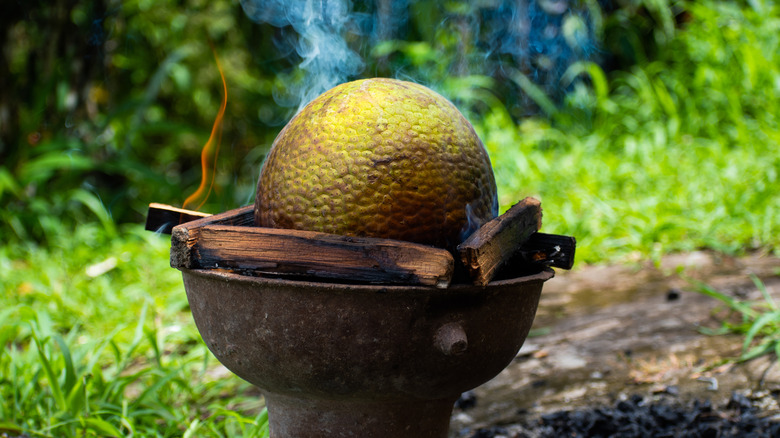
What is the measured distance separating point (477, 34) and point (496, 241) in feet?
19.2

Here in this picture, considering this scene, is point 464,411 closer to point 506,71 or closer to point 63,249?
point 63,249

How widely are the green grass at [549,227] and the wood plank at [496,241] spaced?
3.53ft

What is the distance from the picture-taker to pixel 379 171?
1441 mm

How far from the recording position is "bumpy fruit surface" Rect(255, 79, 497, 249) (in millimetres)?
1438

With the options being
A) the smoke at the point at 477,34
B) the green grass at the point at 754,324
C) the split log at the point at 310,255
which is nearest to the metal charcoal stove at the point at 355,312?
the split log at the point at 310,255

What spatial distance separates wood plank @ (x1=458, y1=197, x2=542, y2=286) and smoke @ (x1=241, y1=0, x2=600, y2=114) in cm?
420

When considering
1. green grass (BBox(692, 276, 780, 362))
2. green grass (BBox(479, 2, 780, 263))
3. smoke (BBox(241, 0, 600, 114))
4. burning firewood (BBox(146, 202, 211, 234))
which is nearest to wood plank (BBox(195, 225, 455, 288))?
burning firewood (BBox(146, 202, 211, 234))

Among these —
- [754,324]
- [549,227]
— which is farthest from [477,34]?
[754,324]

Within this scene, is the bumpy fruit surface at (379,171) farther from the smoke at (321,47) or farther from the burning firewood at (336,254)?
the smoke at (321,47)

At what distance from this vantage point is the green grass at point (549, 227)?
7.38ft

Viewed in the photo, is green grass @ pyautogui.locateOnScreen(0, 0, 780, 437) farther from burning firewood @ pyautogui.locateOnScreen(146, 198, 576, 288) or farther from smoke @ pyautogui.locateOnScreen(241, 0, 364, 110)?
smoke @ pyautogui.locateOnScreen(241, 0, 364, 110)

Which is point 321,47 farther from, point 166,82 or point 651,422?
point 166,82

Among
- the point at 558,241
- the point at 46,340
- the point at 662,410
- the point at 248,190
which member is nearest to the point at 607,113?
the point at 248,190

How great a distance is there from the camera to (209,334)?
1576 mm
